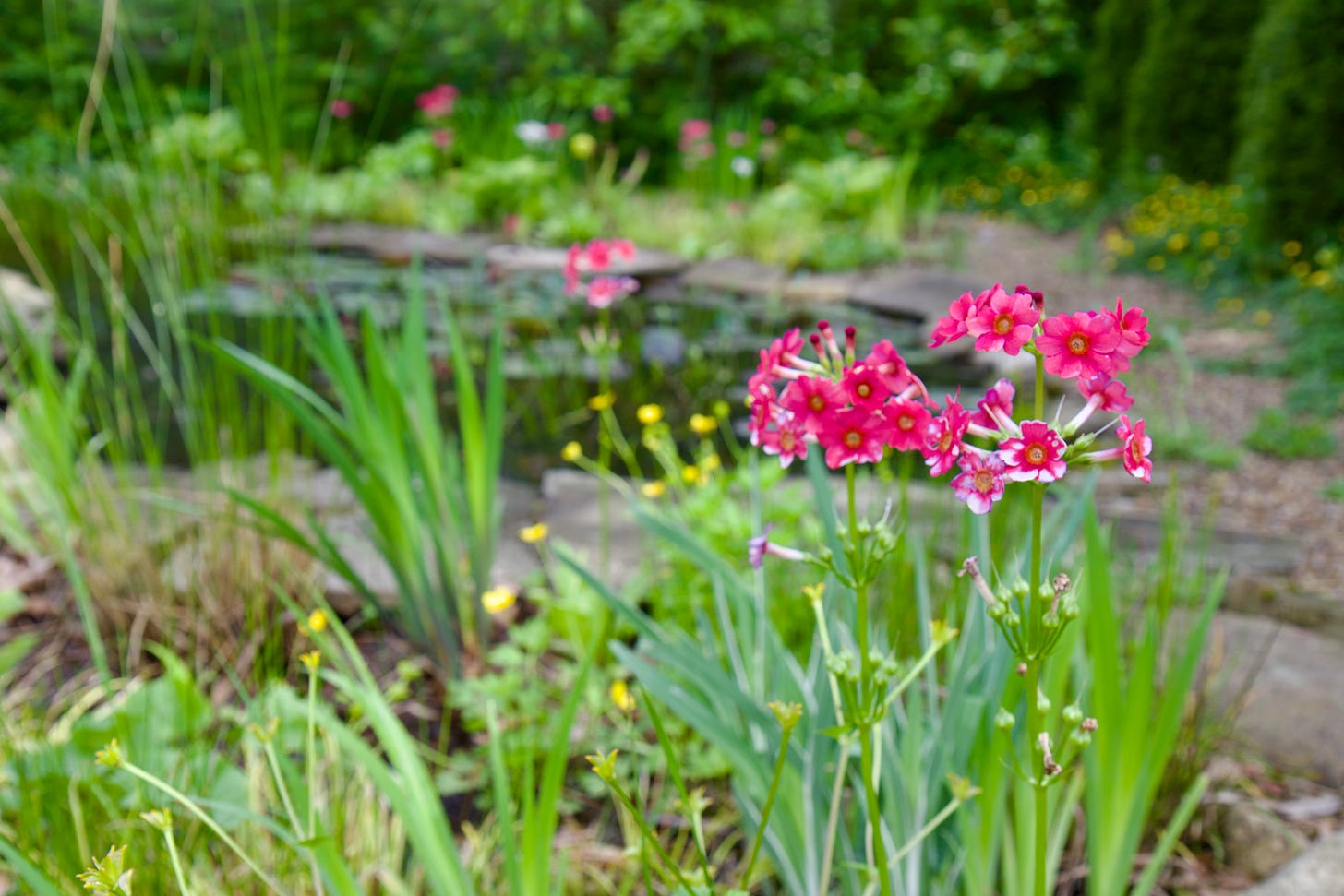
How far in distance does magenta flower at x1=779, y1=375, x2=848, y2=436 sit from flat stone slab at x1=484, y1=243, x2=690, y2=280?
4.07 meters

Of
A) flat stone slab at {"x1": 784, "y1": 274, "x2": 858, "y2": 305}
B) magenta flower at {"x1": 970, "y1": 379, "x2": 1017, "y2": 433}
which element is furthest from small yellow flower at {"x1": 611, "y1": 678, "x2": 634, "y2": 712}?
flat stone slab at {"x1": 784, "y1": 274, "x2": 858, "y2": 305}

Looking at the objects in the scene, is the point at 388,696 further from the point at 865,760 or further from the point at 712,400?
the point at 712,400

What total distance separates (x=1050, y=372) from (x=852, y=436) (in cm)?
14

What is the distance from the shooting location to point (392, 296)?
471cm

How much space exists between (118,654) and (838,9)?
7.65m

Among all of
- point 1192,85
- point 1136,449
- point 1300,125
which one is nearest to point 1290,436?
point 1300,125

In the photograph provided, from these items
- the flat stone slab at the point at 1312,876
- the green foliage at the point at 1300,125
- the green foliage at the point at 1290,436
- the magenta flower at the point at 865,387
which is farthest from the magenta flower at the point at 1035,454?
the green foliage at the point at 1300,125

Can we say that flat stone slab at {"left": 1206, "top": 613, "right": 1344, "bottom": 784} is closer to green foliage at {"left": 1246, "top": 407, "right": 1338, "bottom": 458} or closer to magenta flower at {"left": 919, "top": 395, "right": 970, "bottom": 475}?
magenta flower at {"left": 919, "top": 395, "right": 970, "bottom": 475}

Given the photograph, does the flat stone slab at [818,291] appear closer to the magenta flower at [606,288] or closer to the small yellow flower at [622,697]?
the magenta flower at [606,288]

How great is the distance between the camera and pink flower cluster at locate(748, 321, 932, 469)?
2.32ft

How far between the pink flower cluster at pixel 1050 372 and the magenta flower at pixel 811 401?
0.29 feet

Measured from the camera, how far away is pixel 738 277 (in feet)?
16.3

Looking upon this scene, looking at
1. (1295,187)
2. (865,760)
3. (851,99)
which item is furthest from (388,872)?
(851,99)

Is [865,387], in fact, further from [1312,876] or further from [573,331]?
[573,331]
